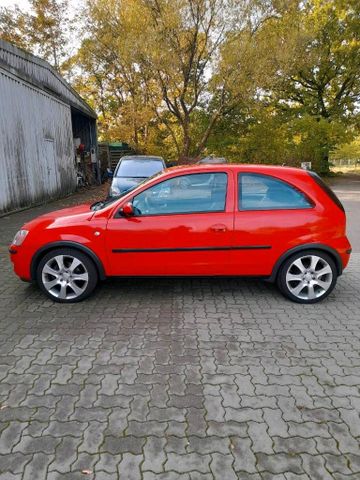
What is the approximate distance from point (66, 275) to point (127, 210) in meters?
1.06

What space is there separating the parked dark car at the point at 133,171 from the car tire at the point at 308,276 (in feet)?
20.1

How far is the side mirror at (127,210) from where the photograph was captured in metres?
3.95

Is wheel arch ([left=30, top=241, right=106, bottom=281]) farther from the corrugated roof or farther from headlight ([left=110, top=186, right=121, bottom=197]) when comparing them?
the corrugated roof

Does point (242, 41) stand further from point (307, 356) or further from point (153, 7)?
point (307, 356)

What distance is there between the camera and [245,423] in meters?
2.33

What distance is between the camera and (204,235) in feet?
13.0

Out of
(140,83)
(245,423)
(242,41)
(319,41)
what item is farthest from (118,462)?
(319,41)

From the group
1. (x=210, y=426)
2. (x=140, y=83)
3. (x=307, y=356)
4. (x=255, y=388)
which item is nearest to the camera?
(x=210, y=426)

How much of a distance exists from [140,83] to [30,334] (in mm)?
19760

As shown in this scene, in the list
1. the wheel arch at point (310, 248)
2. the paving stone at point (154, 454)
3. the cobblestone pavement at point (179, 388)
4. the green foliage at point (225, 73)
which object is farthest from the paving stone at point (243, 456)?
the green foliage at point (225, 73)

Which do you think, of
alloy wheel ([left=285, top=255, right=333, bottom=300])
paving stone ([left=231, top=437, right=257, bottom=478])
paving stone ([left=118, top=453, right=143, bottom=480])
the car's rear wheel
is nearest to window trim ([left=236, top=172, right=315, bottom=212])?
alloy wheel ([left=285, top=255, right=333, bottom=300])

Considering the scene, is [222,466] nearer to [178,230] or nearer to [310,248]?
[178,230]

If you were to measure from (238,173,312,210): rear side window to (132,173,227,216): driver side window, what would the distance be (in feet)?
0.76

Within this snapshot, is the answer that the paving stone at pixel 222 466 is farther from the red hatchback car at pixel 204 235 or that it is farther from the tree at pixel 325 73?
the tree at pixel 325 73
